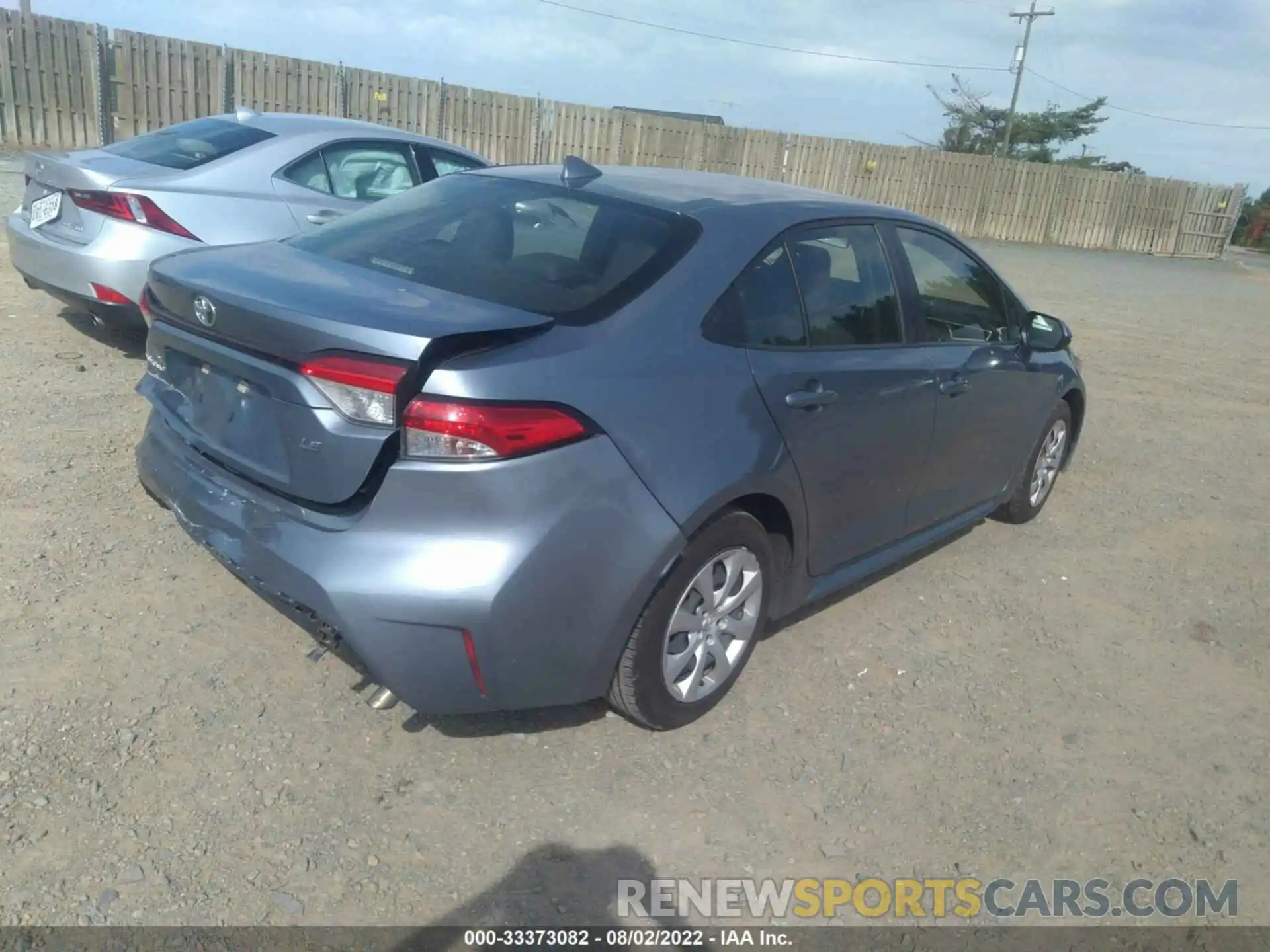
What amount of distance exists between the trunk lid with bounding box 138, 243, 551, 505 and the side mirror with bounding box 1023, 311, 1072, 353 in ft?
9.84

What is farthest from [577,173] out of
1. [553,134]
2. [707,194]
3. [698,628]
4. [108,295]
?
[553,134]

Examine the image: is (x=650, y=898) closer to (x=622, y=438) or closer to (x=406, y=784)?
(x=406, y=784)

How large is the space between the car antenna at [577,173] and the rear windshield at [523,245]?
6 cm

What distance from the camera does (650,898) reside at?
271cm

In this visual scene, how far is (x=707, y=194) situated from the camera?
373 centimetres

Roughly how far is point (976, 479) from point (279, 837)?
133 inches

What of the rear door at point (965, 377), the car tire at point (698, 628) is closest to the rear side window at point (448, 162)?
the rear door at point (965, 377)

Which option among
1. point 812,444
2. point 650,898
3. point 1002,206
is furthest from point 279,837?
point 1002,206

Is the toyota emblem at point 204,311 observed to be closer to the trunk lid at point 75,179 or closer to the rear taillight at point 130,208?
the rear taillight at point 130,208

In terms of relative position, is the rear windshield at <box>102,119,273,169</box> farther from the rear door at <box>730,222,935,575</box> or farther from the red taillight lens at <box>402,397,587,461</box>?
the red taillight lens at <box>402,397,587,461</box>

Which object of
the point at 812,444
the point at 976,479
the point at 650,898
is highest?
the point at 812,444

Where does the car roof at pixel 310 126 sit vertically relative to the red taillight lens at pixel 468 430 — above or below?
above

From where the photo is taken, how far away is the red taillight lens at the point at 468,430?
2.65 meters

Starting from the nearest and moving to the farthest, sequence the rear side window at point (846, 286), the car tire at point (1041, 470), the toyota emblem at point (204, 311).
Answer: the toyota emblem at point (204, 311), the rear side window at point (846, 286), the car tire at point (1041, 470)
